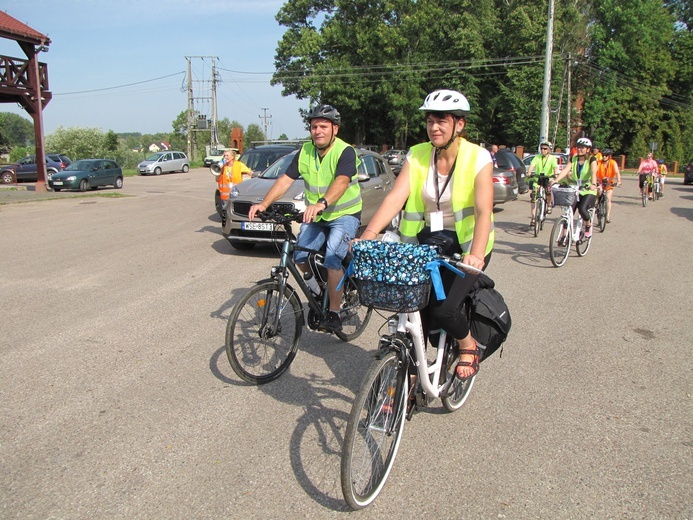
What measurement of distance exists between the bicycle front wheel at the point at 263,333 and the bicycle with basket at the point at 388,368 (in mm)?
1381

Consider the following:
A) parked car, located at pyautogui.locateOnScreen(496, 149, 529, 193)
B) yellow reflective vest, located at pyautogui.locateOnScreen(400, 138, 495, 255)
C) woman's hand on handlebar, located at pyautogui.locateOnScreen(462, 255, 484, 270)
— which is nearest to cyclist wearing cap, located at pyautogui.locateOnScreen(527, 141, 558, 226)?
parked car, located at pyautogui.locateOnScreen(496, 149, 529, 193)

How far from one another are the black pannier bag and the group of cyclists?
6.58 metres

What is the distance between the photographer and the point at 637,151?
5162 centimetres

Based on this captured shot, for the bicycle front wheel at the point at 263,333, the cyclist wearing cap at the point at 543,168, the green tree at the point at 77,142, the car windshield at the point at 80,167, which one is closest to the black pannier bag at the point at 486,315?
the bicycle front wheel at the point at 263,333

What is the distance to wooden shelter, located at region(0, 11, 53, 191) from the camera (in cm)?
2330

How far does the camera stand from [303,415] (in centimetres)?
390

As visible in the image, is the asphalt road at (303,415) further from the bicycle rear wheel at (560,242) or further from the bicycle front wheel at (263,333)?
the bicycle rear wheel at (560,242)

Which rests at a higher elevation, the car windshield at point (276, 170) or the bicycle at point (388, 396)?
the car windshield at point (276, 170)

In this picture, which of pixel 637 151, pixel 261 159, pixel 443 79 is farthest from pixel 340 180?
pixel 637 151

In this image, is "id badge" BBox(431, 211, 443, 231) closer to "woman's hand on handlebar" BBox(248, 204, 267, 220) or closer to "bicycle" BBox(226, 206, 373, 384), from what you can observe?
"bicycle" BBox(226, 206, 373, 384)

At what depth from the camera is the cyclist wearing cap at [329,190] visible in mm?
4746

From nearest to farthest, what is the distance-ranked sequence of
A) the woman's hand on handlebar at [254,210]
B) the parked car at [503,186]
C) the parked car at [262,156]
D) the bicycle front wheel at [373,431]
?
the bicycle front wheel at [373,431] → the woman's hand on handlebar at [254,210] → the parked car at [262,156] → the parked car at [503,186]

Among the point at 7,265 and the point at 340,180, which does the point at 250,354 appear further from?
the point at 7,265

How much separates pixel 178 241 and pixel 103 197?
1331 cm
